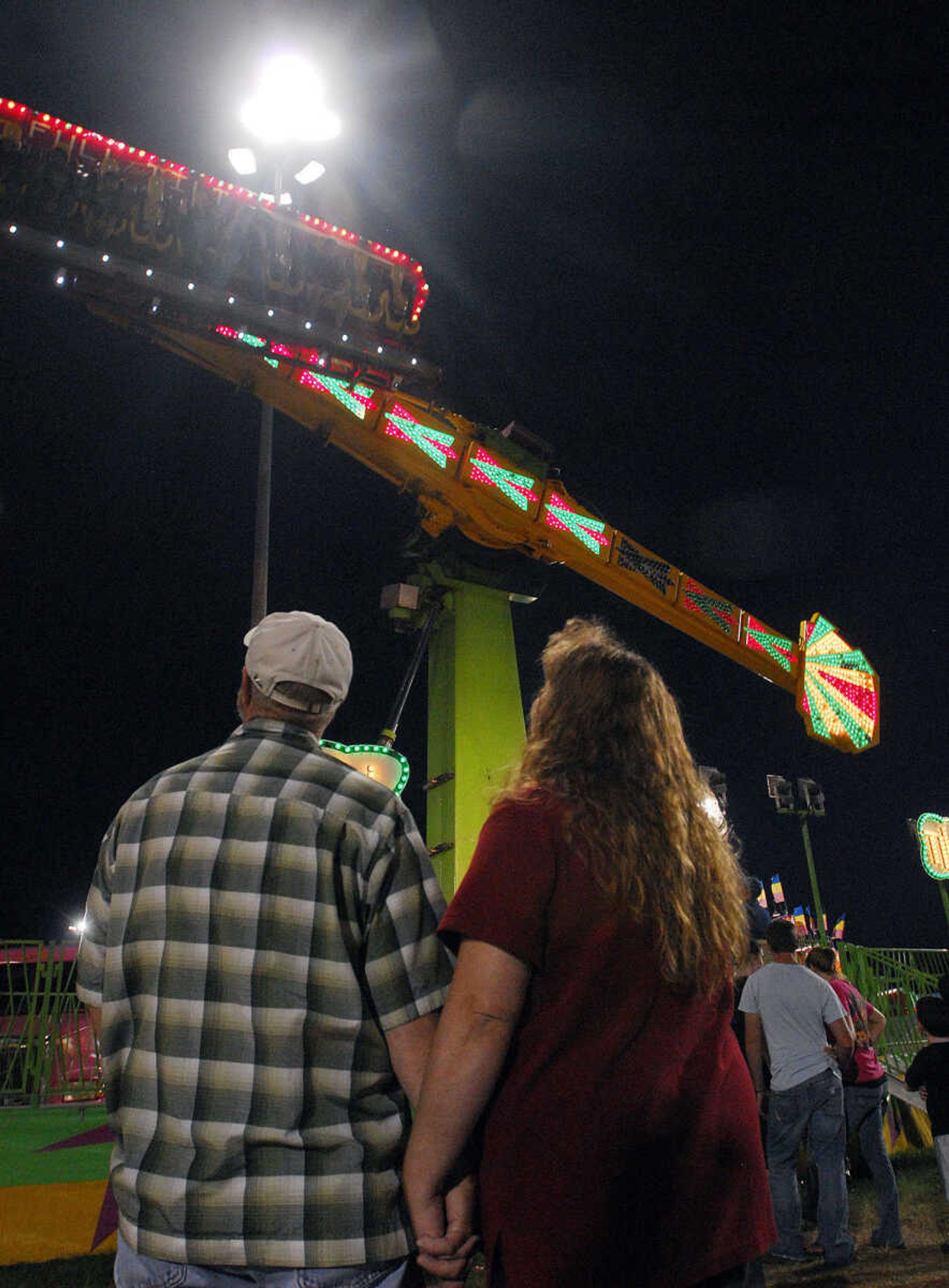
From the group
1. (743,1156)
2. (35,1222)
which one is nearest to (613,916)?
(743,1156)

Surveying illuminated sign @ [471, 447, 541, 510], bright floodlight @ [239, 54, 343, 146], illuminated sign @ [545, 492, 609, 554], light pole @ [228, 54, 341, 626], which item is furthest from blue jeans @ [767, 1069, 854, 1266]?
bright floodlight @ [239, 54, 343, 146]

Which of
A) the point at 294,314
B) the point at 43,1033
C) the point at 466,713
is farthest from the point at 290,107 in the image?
the point at 43,1033

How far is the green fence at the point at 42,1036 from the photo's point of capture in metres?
6.04

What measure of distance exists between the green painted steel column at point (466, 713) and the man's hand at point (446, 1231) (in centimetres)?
839

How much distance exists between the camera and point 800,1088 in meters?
4.82

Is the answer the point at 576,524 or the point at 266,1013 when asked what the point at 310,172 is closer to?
the point at 576,524

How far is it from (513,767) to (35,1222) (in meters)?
4.11

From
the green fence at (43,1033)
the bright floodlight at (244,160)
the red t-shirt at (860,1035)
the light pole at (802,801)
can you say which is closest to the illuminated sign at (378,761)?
the green fence at (43,1033)

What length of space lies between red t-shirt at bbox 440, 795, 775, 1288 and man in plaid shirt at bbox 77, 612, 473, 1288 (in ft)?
0.57

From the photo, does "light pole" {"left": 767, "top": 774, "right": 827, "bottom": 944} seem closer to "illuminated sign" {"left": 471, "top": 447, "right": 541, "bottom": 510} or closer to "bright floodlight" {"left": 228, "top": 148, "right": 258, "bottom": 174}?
"illuminated sign" {"left": 471, "top": 447, "right": 541, "bottom": 510}

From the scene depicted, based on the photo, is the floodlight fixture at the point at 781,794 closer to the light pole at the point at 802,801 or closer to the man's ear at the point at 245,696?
the light pole at the point at 802,801

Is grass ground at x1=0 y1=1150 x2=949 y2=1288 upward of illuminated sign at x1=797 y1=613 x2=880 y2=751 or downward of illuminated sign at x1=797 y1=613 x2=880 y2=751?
downward

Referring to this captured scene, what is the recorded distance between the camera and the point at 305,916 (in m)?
1.62

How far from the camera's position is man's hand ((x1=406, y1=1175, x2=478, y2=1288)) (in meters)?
1.48
